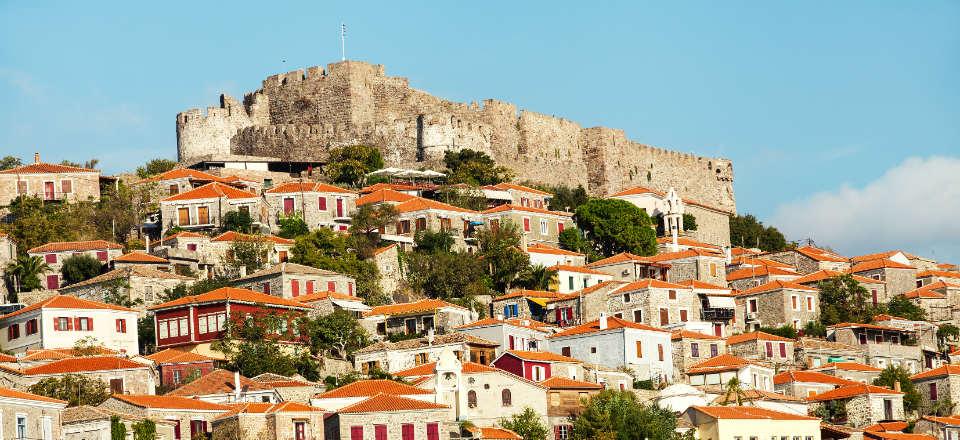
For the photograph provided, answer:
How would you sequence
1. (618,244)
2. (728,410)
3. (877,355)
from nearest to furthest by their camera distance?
(728,410) → (877,355) → (618,244)

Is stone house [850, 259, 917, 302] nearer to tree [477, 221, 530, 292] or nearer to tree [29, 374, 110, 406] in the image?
tree [477, 221, 530, 292]

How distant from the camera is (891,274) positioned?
9038cm

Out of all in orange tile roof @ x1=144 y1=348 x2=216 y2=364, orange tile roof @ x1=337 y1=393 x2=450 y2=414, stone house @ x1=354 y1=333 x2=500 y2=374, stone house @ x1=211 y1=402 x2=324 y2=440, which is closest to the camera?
stone house @ x1=211 y1=402 x2=324 y2=440

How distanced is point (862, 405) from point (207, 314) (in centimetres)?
2301

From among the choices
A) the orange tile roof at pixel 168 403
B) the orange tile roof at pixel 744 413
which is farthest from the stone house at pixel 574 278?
the orange tile roof at pixel 168 403

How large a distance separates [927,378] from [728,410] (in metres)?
15.7

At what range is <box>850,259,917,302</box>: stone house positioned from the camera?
3541 inches

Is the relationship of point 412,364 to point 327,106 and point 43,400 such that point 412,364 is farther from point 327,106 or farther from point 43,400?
point 327,106

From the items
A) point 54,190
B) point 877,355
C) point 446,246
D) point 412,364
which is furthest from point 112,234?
point 877,355

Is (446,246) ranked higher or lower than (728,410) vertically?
higher

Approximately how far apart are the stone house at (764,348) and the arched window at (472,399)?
54.3ft

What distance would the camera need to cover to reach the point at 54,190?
8744 centimetres

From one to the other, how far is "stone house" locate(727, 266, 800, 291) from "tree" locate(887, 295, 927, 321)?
438 cm

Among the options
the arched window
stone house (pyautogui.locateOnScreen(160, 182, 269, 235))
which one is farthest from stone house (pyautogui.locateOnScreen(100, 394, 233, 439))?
stone house (pyautogui.locateOnScreen(160, 182, 269, 235))
